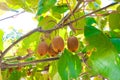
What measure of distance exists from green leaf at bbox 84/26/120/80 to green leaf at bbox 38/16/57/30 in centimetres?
Result: 19

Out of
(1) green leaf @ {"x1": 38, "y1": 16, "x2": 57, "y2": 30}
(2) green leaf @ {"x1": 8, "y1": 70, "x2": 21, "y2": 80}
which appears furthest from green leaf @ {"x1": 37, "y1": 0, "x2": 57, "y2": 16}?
(2) green leaf @ {"x1": 8, "y1": 70, "x2": 21, "y2": 80}

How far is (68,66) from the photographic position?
709 millimetres

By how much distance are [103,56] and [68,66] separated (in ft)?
0.35

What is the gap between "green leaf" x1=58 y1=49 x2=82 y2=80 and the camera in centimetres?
70

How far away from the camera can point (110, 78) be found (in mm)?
597

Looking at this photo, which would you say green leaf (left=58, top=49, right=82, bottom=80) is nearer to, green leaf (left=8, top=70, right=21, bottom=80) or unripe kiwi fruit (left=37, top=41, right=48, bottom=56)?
unripe kiwi fruit (left=37, top=41, right=48, bottom=56)

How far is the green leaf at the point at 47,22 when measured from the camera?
866 mm

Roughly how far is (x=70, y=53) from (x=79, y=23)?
0.42 ft

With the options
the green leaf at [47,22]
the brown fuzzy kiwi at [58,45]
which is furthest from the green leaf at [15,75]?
the brown fuzzy kiwi at [58,45]

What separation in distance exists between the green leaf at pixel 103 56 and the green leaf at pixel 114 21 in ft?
0.51

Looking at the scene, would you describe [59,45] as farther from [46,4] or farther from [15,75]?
[15,75]

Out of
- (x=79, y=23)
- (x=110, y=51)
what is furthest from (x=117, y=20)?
(x=110, y=51)

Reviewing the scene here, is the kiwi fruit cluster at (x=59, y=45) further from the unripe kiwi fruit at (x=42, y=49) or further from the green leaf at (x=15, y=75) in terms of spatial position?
the green leaf at (x=15, y=75)

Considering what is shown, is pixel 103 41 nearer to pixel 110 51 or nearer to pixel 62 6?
pixel 110 51
